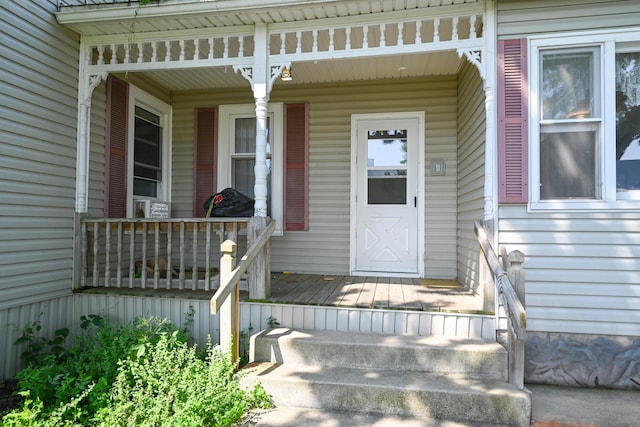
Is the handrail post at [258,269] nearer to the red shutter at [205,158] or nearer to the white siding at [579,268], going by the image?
the red shutter at [205,158]

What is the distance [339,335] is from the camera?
10.9ft

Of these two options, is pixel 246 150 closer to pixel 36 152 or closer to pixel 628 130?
pixel 36 152

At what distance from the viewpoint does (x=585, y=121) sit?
3.36m

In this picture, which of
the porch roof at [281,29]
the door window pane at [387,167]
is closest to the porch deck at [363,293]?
the door window pane at [387,167]

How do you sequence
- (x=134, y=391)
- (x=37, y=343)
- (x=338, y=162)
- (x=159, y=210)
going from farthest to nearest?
(x=338, y=162), (x=159, y=210), (x=37, y=343), (x=134, y=391)

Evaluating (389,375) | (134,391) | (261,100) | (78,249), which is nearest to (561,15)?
(261,100)

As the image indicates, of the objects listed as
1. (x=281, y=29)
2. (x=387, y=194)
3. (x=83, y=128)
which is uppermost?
(x=281, y=29)

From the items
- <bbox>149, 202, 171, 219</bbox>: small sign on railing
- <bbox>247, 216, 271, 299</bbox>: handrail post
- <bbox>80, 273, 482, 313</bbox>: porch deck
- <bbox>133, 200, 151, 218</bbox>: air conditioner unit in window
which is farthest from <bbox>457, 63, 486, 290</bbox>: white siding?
<bbox>133, 200, 151, 218</bbox>: air conditioner unit in window

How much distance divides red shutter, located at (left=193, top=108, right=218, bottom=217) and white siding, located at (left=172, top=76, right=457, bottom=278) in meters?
0.11

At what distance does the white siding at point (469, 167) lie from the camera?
3820mm

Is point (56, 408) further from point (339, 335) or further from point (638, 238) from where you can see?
point (638, 238)

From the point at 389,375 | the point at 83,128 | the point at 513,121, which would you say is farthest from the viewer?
the point at 83,128

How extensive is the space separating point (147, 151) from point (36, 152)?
1636mm

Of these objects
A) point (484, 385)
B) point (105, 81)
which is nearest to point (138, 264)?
point (105, 81)
